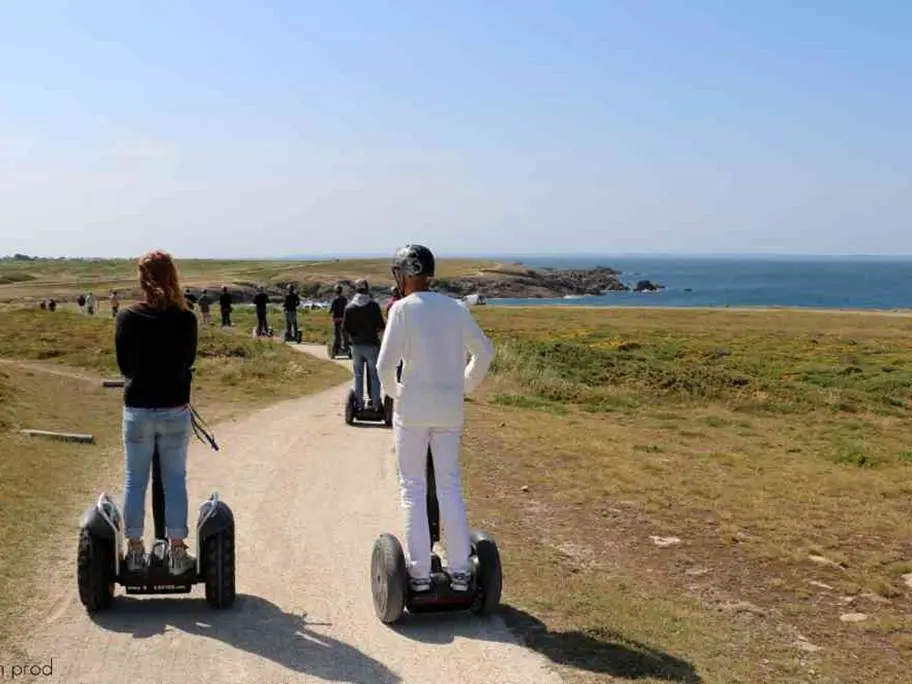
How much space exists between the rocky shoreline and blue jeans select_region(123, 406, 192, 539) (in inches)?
4009

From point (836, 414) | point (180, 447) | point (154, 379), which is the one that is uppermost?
point (154, 379)

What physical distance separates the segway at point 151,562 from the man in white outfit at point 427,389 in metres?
1.45

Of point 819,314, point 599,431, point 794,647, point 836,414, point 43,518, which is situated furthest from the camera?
point 819,314

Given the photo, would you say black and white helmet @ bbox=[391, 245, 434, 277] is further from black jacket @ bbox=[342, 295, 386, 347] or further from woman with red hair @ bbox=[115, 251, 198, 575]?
black jacket @ bbox=[342, 295, 386, 347]

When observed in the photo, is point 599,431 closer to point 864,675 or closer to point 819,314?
point 864,675

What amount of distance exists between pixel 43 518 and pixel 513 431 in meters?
9.58

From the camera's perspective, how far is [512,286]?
5979 inches

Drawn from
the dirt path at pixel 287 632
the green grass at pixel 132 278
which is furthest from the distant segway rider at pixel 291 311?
the green grass at pixel 132 278

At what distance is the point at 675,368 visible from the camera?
104 feet

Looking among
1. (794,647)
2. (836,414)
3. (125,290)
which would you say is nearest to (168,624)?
(794,647)

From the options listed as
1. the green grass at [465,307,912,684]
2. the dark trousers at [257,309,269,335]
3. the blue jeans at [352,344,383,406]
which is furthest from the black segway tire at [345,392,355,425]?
the dark trousers at [257,309,269,335]

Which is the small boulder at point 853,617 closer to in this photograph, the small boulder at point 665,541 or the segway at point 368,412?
the small boulder at point 665,541

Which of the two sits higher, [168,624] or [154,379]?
[154,379]

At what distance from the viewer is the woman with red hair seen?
6.22 m
